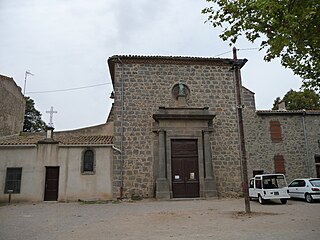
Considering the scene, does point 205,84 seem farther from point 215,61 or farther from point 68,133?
point 68,133

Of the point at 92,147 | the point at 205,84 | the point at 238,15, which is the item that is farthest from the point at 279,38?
the point at 92,147

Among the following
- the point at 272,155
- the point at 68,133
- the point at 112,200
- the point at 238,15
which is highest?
the point at 238,15

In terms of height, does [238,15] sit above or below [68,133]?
above

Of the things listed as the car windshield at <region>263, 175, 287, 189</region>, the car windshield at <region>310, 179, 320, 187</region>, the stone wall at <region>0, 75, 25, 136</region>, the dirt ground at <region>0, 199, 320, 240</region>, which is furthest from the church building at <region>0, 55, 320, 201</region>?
the dirt ground at <region>0, 199, 320, 240</region>

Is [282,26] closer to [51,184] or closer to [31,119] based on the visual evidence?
[51,184]

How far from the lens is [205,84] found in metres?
17.4

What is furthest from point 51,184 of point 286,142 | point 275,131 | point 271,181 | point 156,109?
point 286,142

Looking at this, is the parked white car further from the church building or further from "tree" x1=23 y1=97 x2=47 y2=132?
"tree" x1=23 y1=97 x2=47 y2=132

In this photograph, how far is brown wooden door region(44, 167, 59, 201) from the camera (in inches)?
595

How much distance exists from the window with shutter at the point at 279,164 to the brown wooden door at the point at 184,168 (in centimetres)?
529

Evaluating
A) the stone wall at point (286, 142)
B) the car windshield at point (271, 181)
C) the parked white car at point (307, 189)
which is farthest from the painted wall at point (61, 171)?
the parked white car at point (307, 189)

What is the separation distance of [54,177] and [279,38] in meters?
12.8

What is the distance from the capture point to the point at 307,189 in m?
13.8

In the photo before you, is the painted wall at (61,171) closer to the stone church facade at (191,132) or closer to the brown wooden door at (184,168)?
the stone church facade at (191,132)
